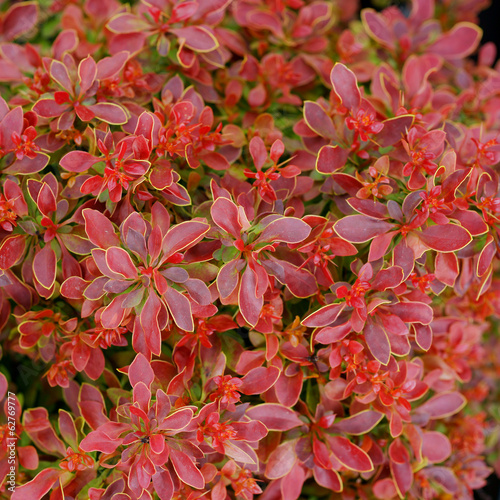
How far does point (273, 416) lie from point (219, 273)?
0.29 metres

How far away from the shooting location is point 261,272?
0.76 meters

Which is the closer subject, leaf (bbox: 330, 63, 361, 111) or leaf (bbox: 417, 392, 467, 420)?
leaf (bbox: 330, 63, 361, 111)

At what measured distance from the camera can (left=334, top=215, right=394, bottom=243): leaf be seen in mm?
801

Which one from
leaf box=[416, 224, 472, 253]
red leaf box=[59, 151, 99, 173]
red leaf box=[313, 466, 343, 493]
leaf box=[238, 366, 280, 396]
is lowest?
red leaf box=[313, 466, 343, 493]

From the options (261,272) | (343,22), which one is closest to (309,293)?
(261,272)

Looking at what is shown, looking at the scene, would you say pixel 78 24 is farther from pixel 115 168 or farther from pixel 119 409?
pixel 119 409

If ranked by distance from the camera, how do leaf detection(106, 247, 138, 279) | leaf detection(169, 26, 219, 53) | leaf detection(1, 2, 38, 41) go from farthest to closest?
leaf detection(1, 2, 38, 41), leaf detection(169, 26, 219, 53), leaf detection(106, 247, 138, 279)

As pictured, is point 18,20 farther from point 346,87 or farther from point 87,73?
point 346,87

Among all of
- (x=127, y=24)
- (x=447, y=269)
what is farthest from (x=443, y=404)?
(x=127, y=24)

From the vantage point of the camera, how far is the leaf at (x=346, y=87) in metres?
0.89

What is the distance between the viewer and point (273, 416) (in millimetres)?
864

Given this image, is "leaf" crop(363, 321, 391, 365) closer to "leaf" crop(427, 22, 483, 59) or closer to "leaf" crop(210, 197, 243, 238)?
"leaf" crop(210, 197, 243, 238)

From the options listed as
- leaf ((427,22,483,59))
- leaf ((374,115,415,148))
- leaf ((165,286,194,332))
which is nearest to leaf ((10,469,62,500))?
leaf ((165,286,194,332))

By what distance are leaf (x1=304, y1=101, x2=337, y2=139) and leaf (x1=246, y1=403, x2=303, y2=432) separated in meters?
0.50
